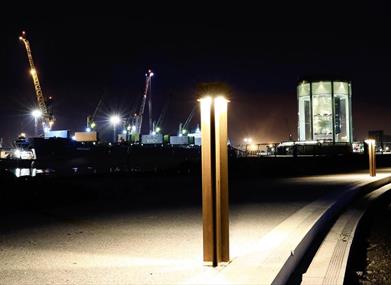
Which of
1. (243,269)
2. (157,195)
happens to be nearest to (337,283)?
(243,269)

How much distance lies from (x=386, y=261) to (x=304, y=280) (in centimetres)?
200

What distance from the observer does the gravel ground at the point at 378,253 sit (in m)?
5.89

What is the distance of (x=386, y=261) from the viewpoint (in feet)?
22.0

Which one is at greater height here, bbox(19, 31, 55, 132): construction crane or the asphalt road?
bbox(19, 31, 55, 132): construction crane

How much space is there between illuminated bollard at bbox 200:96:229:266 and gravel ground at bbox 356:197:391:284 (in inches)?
73.5

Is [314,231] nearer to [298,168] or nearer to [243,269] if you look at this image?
[243,269]

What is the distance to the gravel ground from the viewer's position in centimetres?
589

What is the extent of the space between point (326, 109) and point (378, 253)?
30.7m

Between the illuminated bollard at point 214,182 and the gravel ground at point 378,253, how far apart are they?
187cm

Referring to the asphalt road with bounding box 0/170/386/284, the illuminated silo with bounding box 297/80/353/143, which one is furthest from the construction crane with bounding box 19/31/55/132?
the asphalt road with bounding box 0/170/386/284

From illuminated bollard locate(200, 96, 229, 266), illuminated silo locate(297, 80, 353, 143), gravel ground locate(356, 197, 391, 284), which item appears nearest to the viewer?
illuminated bollard locate(200, 96, 229, 266)

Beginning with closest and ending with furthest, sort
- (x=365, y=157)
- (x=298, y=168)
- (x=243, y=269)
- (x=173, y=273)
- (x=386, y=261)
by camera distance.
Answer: (x=243, y=269) < (x=173, y=273) < (x=386, y=261) < (x=298, y=168) < (x=365, y=157)

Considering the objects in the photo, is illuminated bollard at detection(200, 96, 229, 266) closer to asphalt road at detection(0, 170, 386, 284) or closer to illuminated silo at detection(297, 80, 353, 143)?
asphalt road at detection(0, 170, 386, 284)

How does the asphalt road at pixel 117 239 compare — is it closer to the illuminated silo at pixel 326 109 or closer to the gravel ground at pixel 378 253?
the gravel ground at pixel 378 253
